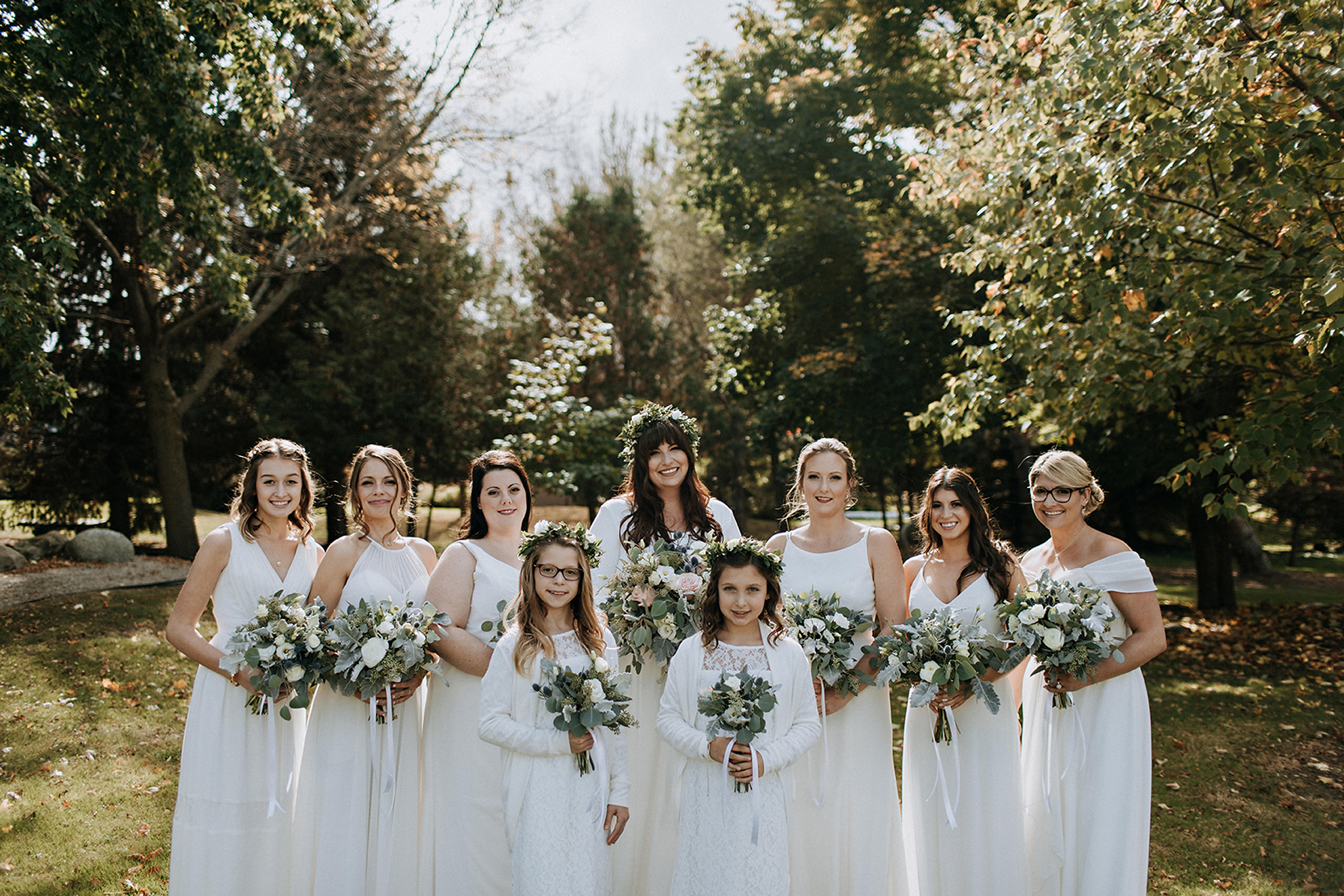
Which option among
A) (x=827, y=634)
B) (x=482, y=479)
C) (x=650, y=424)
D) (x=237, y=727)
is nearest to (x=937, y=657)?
(x=827, y=634)

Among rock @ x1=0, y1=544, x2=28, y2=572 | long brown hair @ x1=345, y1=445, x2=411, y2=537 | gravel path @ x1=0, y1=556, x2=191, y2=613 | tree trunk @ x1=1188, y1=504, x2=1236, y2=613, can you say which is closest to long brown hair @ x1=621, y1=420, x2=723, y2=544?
long brown hair @ x1=345, y1=445, x2=411, y2=537

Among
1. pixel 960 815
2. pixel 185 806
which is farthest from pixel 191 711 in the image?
pixel 960 815

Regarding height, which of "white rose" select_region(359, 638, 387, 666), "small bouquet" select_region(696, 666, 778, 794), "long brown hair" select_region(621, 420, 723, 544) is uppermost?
"long brown hair" select_region(621, 420, 723, 544)

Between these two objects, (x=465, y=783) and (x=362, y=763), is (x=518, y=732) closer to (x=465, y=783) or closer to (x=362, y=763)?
(x=465, y=783)

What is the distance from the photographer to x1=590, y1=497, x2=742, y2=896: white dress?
4.64 meters

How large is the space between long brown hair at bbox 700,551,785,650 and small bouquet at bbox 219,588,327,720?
5.83 feet

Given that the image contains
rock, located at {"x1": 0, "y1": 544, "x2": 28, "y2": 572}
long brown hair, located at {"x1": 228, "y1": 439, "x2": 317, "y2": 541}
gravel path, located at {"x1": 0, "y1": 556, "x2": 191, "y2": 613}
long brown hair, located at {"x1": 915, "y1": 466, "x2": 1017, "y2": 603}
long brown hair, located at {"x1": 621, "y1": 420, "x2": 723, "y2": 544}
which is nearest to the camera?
long brown hair, located at {"x1": 228, "y1": 439, "x2": 317, "y2": 541}

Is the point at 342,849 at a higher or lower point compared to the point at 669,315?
lower

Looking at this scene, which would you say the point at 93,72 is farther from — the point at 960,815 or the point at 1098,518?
the point at 1098,518

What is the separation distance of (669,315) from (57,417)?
15440mm

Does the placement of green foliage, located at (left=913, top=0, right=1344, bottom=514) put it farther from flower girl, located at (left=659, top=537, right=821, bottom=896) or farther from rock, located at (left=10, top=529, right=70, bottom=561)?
rock, located at (left=10, top=529, right=70, bottom=561)

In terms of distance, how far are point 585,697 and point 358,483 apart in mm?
1832

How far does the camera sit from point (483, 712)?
3861 mm

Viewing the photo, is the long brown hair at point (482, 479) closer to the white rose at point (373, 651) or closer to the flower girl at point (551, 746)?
the flower girl at point (551, 746)
